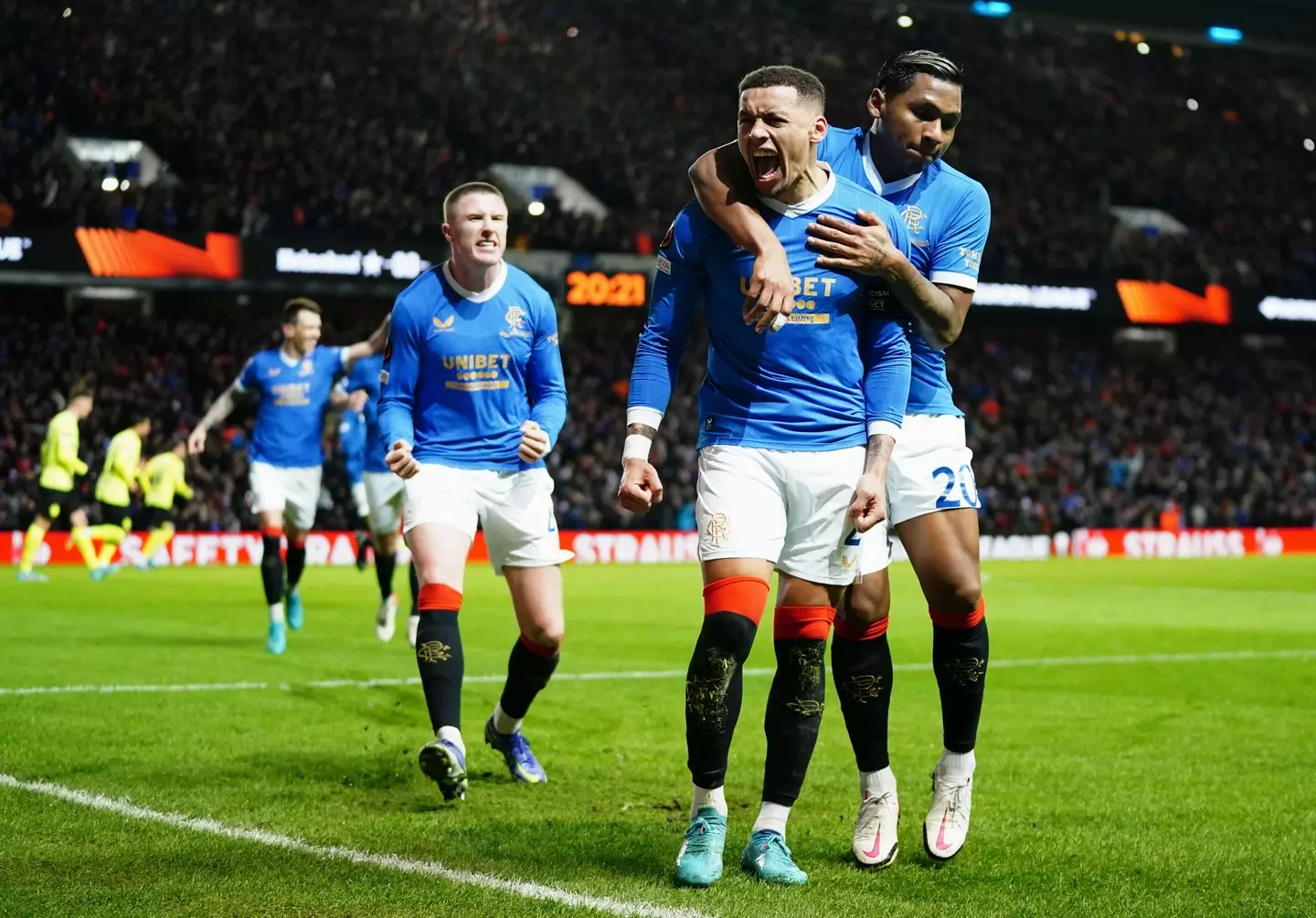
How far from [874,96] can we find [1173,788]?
3.13 meters

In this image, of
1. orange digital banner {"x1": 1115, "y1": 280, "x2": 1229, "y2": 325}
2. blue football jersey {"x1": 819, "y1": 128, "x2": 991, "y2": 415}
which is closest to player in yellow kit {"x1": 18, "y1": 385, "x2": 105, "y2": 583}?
blue football jersey {"x1": 819, "y1": 128, "x2": 991, "y2": 415}

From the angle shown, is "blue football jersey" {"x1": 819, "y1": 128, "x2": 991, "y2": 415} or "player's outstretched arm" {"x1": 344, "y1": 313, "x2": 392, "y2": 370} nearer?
"blue football jersey" {"x1": 819, "y1": 128, "x2": 991, "y2": 415}

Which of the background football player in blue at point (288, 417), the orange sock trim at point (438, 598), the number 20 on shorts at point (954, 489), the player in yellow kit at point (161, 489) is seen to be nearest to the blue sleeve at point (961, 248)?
the number 20 on shorts at point (954, 489)

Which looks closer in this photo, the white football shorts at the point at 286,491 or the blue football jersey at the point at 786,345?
the blue football jersey at the point at 786,345

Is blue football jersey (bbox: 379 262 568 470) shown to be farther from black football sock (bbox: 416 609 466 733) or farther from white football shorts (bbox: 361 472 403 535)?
white football shorts (bbox: 361 472 403 535)

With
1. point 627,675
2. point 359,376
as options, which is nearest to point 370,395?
point 359,376

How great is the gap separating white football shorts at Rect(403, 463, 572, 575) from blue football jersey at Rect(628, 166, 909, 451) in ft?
5.84

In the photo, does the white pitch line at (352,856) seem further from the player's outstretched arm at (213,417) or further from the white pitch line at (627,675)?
the player's outstretched arm at (213,417)

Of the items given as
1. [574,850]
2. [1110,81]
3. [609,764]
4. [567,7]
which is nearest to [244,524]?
[567,7]

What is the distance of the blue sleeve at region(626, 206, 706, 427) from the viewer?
16.3ft

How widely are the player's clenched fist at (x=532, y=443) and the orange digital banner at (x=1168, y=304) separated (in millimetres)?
32033

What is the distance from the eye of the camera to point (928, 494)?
531 cm

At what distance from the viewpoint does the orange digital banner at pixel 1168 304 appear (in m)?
36.8

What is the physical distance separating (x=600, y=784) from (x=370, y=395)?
7.22 metres
